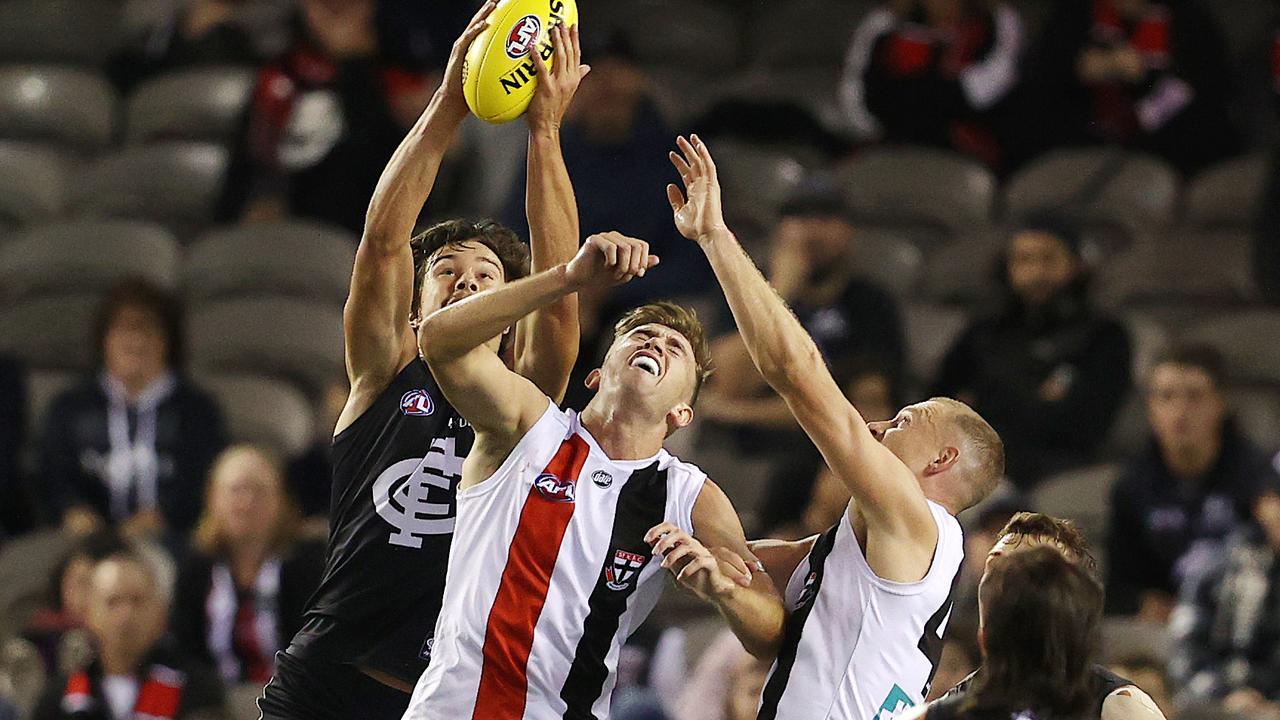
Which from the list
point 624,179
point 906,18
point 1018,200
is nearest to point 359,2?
point 624,179

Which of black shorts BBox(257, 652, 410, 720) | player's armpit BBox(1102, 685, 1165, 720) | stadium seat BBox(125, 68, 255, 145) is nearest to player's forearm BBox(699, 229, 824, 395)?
player's armpit BBox(1102, 685, 1165, 720)

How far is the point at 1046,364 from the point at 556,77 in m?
4.49

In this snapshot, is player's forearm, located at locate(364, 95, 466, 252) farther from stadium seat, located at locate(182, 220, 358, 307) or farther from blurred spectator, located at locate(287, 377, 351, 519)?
stadium seat, located at locate(182, 220, 358, 307)

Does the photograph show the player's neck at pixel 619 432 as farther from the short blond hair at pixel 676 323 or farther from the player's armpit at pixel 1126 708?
the player's armpit at pixel 1126 708

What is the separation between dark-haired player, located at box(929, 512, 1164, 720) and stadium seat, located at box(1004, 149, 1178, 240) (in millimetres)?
5397

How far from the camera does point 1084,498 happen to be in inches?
351

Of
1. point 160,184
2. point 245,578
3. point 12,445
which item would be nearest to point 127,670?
point 245,578

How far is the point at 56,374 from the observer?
35.1ft

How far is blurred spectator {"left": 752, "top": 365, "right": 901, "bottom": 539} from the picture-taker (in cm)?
864

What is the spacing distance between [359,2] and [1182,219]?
454 cm

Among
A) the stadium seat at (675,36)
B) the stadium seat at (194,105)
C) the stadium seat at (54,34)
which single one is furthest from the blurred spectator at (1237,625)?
the stadium seat at (54,34)

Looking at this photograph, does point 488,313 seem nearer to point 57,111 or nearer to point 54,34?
point 57,111

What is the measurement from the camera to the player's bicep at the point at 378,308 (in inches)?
210

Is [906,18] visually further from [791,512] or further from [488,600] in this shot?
[488,600]
